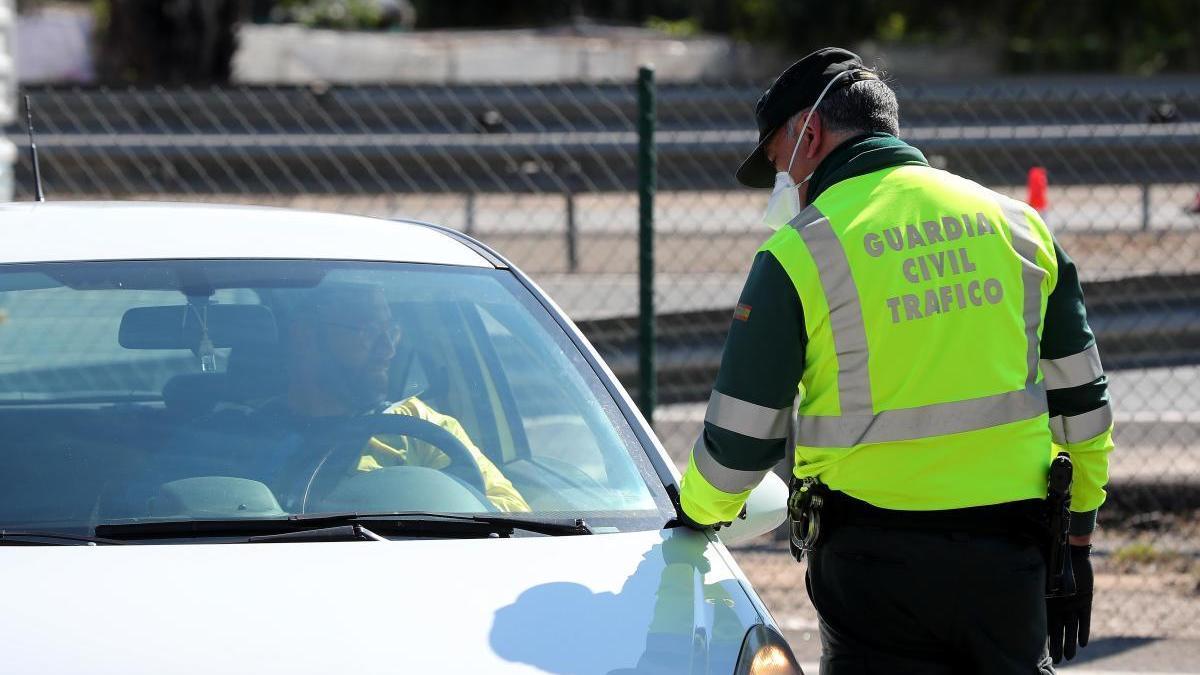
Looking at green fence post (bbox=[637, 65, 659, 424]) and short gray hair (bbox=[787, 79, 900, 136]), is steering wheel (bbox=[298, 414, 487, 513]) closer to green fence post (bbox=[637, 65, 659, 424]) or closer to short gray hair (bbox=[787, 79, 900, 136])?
short gray hair (bbox=[787, 79, 900, 136])

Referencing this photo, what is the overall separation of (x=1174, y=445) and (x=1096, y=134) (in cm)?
130

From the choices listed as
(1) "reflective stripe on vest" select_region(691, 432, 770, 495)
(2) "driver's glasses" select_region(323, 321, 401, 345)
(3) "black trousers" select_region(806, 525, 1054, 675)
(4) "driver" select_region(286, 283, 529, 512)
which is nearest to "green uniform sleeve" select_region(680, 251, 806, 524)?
(1) "reflective stripe on vest" select_region(691, 432, 770, 495)

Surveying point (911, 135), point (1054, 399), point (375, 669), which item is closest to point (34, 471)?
point (375, 669)

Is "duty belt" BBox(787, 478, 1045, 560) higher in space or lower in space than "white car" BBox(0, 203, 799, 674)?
lower

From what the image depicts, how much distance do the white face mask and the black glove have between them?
2.91 ft

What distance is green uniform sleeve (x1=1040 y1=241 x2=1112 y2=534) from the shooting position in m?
2.79

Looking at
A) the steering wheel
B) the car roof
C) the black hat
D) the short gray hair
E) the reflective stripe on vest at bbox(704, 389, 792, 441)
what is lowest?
the reflective stripe on vest at bbox(704, 389, 792, 441)

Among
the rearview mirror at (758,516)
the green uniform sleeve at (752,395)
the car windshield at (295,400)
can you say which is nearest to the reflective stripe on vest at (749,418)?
the green uniform sleeve at (752,395)

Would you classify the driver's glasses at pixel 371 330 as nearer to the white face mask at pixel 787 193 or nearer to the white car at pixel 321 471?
the white car at pixel 321 471

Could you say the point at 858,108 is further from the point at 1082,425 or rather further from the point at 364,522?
the point at 364,522

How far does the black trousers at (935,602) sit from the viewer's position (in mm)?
2584

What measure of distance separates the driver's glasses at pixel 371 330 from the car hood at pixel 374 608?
0.75 m

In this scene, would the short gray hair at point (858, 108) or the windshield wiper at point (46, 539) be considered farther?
the short gray hair at point (858, 108)

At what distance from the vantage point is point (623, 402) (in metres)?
3.11
